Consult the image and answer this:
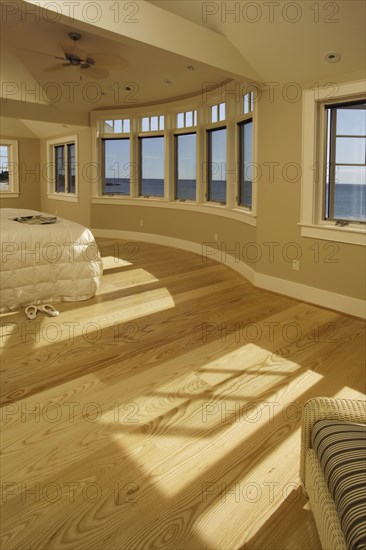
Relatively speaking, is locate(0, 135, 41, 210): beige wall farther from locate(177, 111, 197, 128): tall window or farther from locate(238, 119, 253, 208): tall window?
locate(238, 119, 253, 208): tall window

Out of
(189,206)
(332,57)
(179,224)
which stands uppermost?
(332,57)

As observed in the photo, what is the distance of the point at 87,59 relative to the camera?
4.62 m

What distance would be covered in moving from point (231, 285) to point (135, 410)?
9.62 feet

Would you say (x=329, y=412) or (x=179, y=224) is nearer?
(x=329, y=412)

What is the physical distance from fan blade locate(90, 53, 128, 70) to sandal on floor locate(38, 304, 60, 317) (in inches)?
104

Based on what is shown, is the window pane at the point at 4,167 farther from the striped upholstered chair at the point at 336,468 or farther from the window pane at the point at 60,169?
the striped upholstered chair at the point at 336,468

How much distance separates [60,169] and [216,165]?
4.83 meters

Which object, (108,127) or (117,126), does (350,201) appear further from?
(108,127)

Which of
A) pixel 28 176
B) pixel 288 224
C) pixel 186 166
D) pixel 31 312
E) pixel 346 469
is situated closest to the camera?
pixel 346 469

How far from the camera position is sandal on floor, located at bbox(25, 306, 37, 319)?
153 inches

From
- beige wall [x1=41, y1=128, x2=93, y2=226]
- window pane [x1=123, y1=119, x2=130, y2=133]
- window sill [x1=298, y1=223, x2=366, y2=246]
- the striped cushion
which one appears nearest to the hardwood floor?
the striped cushion

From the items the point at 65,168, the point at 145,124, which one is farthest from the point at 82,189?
the point at 145,124

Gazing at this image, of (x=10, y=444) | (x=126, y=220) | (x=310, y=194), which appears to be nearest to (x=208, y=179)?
(x=126, y=220)

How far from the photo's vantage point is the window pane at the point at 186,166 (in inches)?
287
